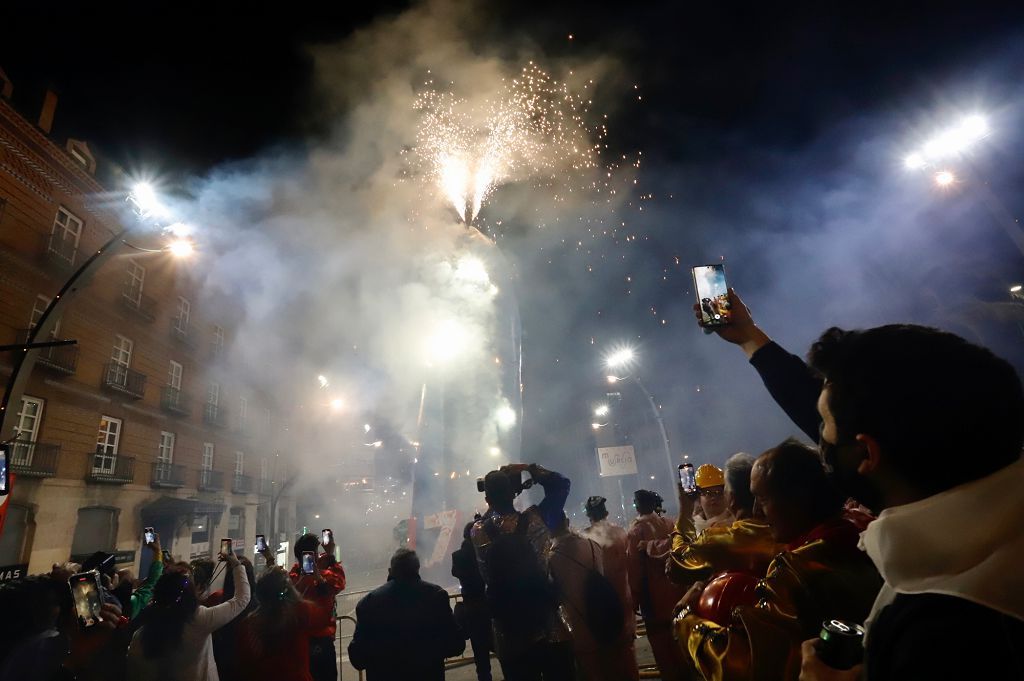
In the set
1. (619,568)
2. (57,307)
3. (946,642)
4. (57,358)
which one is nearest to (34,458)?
(57,358)

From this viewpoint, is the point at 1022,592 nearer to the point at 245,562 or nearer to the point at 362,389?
the point at 245,562

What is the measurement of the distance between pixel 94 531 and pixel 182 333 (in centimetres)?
888

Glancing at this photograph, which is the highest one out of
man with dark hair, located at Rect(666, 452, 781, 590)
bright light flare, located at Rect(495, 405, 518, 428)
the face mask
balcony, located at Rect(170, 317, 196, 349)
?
balcony, located at Rect(170, 317, 196, 349)

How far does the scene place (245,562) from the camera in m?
4.71

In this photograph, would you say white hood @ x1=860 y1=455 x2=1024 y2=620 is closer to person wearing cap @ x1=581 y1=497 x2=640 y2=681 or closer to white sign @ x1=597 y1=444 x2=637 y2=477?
person wearing cap @ x1=581 y1=497 x2=640 y2=681

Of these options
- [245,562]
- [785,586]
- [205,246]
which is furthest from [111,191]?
[785,586]

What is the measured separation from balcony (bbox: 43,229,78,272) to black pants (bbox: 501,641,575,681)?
64.6ft

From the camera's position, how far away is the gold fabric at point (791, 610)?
1494 millimetres

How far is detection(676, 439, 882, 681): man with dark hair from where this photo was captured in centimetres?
150

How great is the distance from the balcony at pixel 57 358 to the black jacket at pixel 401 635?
16.7m

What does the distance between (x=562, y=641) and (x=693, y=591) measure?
1897 mm

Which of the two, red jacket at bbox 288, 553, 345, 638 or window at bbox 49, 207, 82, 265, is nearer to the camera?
red jacket at bbox 288, 553, 345, 638

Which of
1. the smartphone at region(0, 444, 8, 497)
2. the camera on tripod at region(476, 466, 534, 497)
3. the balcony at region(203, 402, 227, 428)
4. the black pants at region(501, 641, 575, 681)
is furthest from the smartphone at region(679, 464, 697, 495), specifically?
the balcony at region(203, 402, 227, 428)

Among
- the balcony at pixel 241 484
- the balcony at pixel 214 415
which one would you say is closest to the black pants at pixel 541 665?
the balcony at pixel 214 415
